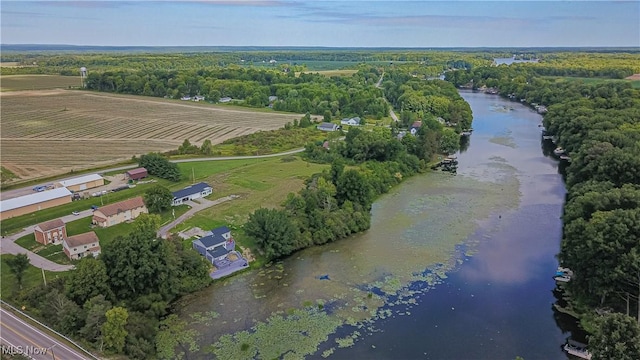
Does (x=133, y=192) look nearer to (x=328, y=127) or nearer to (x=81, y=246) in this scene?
(x=81, y=246)

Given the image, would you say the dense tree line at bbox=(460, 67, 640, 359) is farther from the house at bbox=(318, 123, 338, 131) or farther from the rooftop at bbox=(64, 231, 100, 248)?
the house at bbox=(318, 123, 338, 131)

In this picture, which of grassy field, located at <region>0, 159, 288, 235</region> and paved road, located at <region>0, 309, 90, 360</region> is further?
grassy field, located at <region>0, 159, 288, 235</region>

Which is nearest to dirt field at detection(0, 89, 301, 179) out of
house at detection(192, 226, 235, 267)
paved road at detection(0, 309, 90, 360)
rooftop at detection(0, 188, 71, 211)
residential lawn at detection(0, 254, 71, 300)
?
rooftop at detection(0, 188, 71, 211)

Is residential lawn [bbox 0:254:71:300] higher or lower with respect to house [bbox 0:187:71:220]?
lower

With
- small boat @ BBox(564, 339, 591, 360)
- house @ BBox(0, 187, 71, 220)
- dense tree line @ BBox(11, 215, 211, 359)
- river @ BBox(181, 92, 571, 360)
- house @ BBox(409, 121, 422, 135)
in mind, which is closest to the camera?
dense tree line @ BBox(11, 215, 211, 359)

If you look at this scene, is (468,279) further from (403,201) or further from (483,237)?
(403,201)

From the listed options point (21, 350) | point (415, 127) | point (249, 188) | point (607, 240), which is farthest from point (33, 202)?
point (415, 127)
